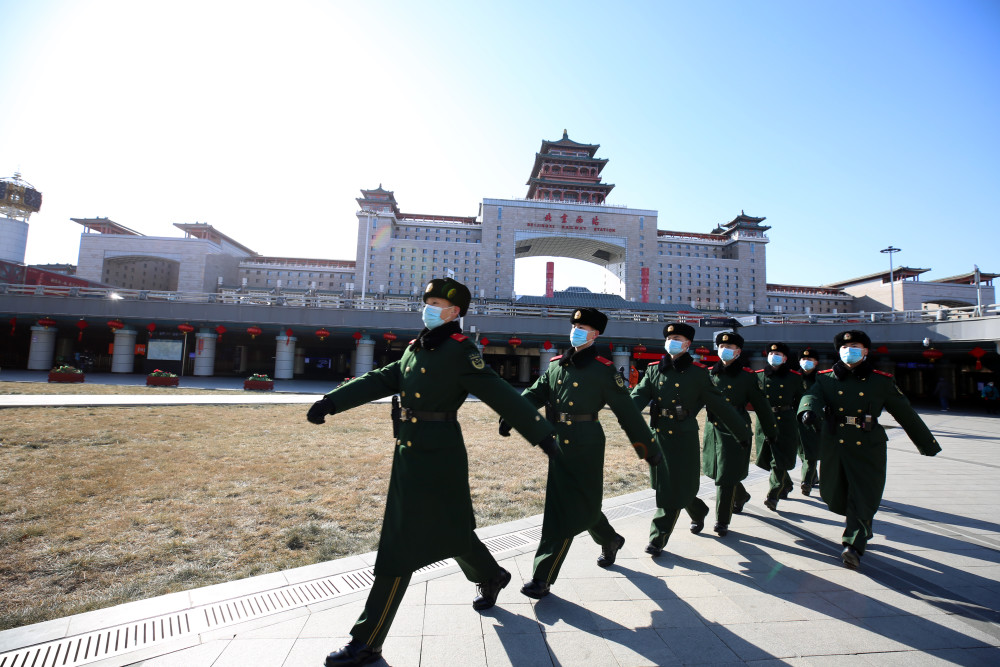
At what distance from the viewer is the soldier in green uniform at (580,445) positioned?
11.2 ft

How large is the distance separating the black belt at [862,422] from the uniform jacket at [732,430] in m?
0.81

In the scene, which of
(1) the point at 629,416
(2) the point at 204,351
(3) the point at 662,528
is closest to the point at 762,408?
(3) the point at 662,528

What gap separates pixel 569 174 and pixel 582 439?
284ft

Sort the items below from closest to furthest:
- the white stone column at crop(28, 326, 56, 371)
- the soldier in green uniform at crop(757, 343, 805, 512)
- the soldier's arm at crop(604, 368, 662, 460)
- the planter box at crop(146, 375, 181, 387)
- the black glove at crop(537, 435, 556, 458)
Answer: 1. the black glove at crop(537, 435, 556, 458)
2. the soldier's arm at crop(604, 368, 662, 460)
3. the soldier in green uniform at crop(757, 343, 805, 512)
4. the planter box at crop(146, 375, 181, 387)
5. the white stone column at crop(28, 326, 56, 371)

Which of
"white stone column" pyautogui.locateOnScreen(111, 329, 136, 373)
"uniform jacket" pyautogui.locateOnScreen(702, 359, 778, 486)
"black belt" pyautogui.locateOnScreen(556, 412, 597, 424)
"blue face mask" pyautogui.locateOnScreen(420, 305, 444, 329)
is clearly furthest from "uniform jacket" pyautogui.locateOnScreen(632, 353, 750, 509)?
"white stone column" pyautogui.locateOnScreen(111, 329, 136, 373)

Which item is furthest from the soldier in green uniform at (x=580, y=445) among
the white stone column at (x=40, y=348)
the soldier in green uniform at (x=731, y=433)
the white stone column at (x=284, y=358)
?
the white stone column at (x=40, y=348)

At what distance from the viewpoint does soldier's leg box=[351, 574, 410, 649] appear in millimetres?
2543

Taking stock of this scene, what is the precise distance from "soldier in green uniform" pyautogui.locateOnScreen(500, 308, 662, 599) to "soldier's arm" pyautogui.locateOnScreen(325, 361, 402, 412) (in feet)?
2.75

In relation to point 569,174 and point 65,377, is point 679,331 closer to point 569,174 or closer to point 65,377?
point 65,377

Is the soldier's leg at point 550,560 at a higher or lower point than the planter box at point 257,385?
lower

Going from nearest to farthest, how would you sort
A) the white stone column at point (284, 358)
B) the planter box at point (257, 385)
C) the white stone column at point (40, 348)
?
the planter box at point (257, 385)
the white stone column at point (40, 348)
the white stone column at point (284, 358)

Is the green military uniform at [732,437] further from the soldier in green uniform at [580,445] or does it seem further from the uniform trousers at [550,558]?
the uniform trousers at [550,558]

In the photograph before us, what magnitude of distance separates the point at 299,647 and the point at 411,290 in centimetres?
7380

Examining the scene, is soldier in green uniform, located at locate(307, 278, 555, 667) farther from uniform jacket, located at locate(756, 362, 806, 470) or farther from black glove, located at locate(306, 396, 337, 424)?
uniform jacket, located at locate(756, 362, 806, 470)
